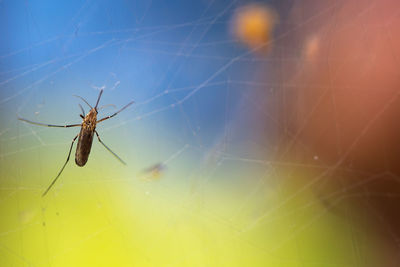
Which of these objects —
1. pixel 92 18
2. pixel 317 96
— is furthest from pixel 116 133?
pixel 317 96

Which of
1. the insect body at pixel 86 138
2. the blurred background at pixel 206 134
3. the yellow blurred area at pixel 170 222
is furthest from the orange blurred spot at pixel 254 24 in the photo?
the insect body at pixel 86 138

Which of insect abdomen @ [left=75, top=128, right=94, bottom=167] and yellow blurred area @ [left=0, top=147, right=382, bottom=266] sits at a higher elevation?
insect abdomen @ [left=75, top=128, right=94, bottom=167]

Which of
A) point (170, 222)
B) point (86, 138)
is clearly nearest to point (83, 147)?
point (86, 138)

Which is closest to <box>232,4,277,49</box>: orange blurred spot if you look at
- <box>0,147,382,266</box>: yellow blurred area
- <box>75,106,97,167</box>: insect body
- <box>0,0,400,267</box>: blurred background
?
<box>0,0,400,267</box>: blurred background

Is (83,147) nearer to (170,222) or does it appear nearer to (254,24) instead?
(170,222)

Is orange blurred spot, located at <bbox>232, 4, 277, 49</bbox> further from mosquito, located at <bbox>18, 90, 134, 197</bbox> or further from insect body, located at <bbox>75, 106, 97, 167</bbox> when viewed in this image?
insect body, located at <bbox>75, 106, 97, 167</bbox>

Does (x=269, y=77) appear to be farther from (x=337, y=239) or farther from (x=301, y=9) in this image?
(x=337, y=239)

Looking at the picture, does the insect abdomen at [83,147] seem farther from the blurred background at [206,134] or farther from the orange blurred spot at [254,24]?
the orange blurred spot at [254,24]
